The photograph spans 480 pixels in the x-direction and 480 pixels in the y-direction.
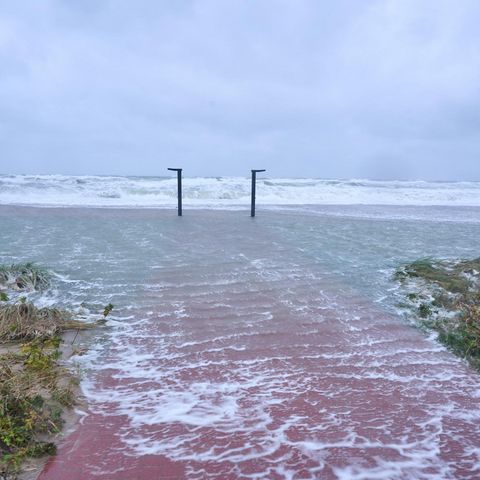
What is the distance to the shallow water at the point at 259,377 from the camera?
8.46 feet

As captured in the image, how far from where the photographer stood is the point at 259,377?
3520 mm

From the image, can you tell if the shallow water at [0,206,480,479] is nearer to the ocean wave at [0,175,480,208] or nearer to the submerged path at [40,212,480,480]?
the submerged path at [40,212,480,480]

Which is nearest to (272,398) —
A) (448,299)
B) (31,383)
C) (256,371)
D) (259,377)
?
(259,377)

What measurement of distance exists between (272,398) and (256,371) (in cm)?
43

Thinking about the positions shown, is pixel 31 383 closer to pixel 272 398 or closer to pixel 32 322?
pixel 32 322

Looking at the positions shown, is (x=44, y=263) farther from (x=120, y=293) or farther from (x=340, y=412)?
(x=340, y=412)

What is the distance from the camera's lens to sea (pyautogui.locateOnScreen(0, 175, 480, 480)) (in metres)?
2.58

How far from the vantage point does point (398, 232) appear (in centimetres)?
1182

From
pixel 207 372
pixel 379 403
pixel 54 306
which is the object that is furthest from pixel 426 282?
pixel 54 306

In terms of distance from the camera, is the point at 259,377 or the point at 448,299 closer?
the point at 259,377

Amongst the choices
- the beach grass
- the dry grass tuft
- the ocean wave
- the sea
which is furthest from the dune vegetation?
the ocean wave

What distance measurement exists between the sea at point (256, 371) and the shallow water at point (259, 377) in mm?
12

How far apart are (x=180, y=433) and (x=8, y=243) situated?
760 centimetres

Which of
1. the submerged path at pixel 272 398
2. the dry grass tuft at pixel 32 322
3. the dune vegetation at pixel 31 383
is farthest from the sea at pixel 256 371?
the dry grass tuft at pixel 32 322
